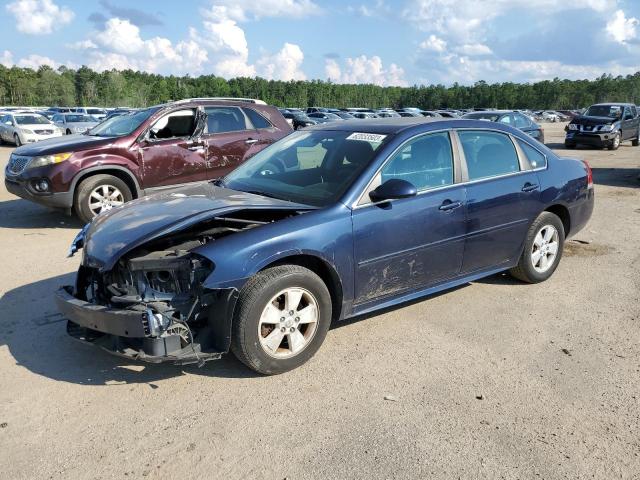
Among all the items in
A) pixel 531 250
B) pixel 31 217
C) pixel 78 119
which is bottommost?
pixel 31 217

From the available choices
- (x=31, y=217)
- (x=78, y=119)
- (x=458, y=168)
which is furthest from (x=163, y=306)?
(x=78, y=119)

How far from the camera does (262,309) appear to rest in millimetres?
3438

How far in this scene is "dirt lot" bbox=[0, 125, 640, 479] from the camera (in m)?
2.80

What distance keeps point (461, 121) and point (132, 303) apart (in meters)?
3.18

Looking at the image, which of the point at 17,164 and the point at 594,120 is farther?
the point at 594,120

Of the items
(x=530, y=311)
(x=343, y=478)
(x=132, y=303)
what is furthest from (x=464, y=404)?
(x=132, y=303)

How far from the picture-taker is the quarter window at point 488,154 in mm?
4711

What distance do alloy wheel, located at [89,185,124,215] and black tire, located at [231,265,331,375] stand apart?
514 centimetres

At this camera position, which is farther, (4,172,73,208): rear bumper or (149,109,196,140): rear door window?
(149,109,196,140): rear door window

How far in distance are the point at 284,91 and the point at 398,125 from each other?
124m

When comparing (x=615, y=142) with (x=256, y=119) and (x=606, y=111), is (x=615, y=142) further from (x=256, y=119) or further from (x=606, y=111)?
(x=256, y=119)

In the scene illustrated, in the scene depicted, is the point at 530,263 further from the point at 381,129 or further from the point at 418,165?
the point at 381,129

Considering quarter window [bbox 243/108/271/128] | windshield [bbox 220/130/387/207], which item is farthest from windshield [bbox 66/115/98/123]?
windshield [bbox 220/130/387/207]

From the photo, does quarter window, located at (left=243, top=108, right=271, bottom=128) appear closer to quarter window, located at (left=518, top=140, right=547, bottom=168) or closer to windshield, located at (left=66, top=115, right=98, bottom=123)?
quarter window, located at (left=518, top=140, right=547, bottom=168)
